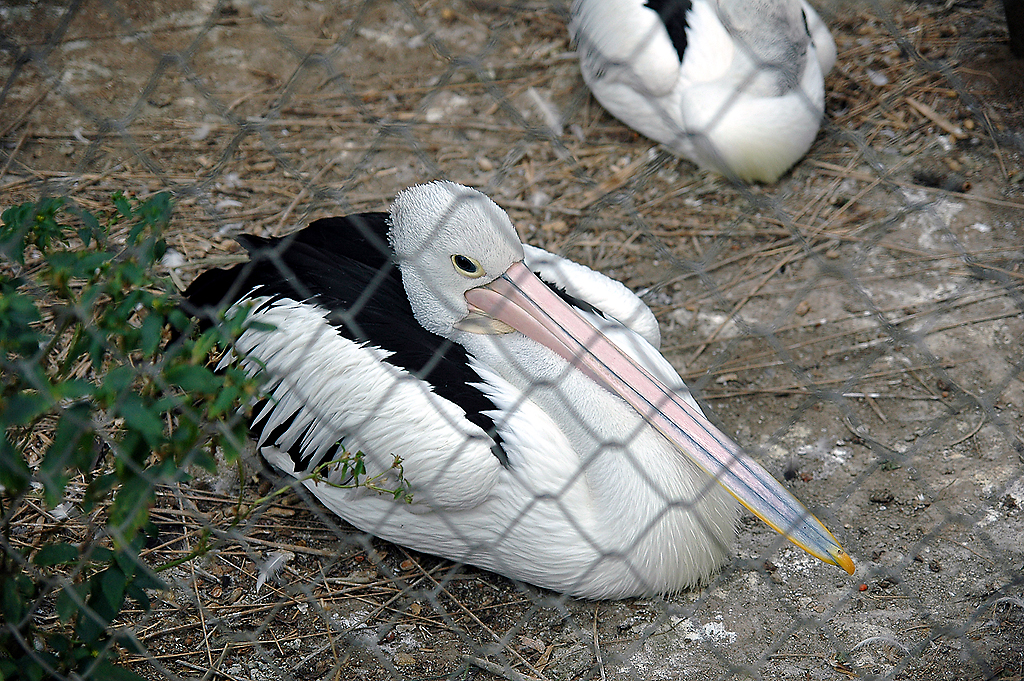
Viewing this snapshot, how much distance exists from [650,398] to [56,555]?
3.84ft

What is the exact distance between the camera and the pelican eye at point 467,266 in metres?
2.05

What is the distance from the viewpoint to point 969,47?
332 cm

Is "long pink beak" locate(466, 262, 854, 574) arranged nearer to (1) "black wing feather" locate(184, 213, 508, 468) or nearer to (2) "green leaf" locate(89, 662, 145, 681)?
(1) "black wing feather" locate(184, 213, 508, 468)

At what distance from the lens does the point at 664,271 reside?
3.00m

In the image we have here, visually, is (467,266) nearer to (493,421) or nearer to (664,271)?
(493,421)

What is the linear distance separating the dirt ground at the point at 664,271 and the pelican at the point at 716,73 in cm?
13

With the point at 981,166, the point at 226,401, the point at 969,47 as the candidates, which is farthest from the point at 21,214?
the point at 969,47

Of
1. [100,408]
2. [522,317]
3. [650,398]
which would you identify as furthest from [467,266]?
[100,408]

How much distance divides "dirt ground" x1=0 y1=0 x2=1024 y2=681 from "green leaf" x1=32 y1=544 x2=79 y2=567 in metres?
0.23

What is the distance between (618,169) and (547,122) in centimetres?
39

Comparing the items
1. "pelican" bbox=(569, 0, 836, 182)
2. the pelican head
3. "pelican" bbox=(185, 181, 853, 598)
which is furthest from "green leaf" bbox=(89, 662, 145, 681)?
"pelican" bbox=(569, 0, 836, 182)

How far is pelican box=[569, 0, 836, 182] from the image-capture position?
10.3 ft

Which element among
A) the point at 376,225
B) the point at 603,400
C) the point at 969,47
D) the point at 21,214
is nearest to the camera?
the point at 21,214

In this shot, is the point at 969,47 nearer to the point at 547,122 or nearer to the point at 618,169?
the point at 618,169
